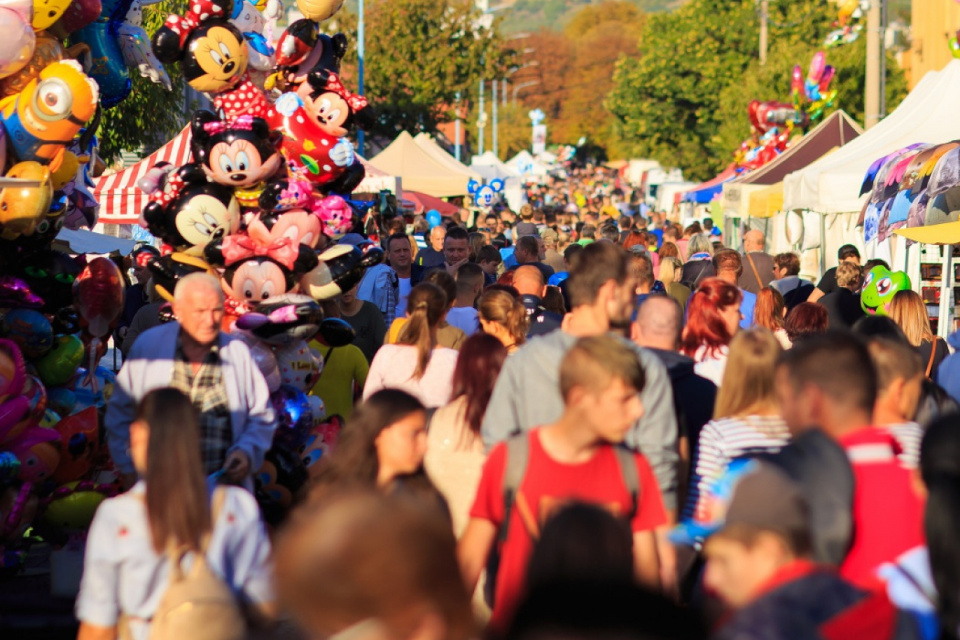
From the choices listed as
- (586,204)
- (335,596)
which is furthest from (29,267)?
(586,204)

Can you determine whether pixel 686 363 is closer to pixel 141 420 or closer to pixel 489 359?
pixel 489 359

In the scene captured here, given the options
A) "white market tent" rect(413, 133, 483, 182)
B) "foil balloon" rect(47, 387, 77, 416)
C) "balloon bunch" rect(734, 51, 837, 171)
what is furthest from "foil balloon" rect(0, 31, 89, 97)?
"balloon bunch" rect(734, 51, 837, 171)

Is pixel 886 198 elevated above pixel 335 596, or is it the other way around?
pixel 886 198

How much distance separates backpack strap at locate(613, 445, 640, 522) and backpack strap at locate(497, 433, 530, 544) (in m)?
0.28

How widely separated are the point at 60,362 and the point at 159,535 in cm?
436

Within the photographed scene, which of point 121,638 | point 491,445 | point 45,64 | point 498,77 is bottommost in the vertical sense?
point 121,638

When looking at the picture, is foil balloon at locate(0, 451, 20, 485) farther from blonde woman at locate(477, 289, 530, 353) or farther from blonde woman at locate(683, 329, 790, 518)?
blonde woman at locate(683, 329, 790, 518)

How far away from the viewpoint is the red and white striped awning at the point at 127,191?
14.6 metres

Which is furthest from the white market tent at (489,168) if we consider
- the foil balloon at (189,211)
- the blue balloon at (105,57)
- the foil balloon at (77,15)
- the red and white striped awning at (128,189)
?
the foil balloon at (189,211)

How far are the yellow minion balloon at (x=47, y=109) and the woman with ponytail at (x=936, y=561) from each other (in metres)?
5.39

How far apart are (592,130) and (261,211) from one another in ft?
356

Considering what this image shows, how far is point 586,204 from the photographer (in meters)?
49.4

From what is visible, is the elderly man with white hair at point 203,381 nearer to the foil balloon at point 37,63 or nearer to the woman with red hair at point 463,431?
the woman with red hair at point 463,431

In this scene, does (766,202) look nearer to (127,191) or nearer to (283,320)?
(127,191)
